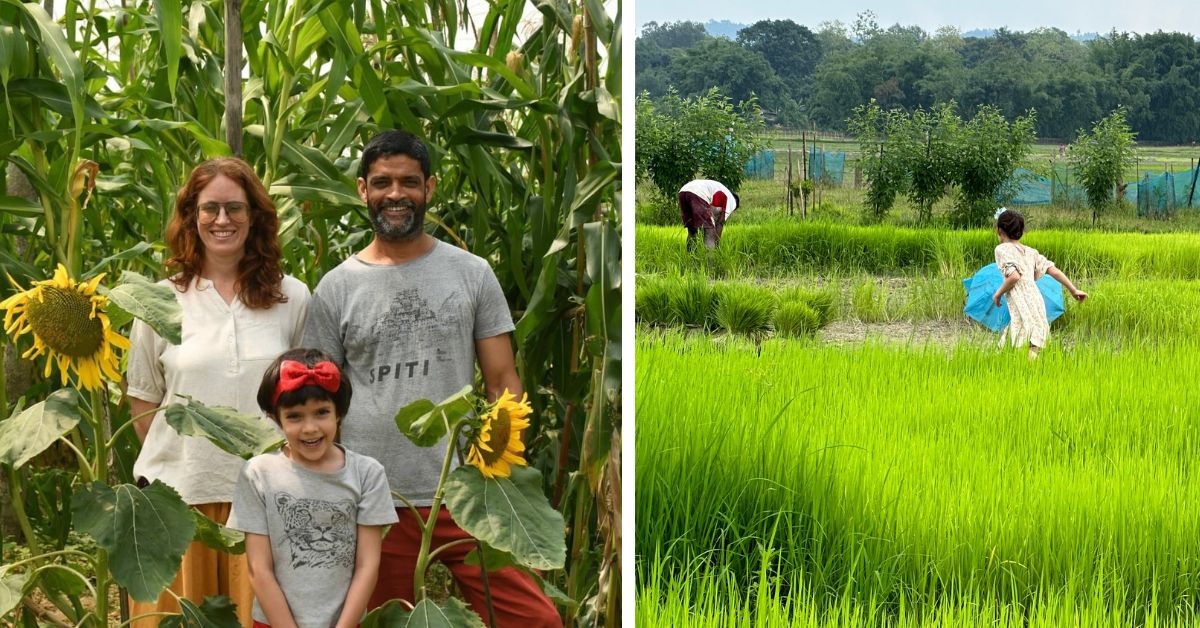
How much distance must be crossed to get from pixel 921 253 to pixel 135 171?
3723 millimetres

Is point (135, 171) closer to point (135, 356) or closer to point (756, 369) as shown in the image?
point (135, 356)

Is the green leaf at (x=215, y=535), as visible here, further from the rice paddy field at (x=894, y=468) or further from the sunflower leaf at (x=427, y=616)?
the rice paddy field at (x=894, y=468)

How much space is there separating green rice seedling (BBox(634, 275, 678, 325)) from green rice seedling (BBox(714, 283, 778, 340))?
0.16 meters

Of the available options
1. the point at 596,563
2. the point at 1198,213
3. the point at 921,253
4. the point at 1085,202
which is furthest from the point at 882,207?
the point at 596,563

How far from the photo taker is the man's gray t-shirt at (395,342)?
4.30 ft

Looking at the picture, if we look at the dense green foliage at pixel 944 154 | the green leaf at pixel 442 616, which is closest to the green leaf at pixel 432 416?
the green leaf at pixel 442 616

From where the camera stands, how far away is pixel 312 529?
3.76 feet

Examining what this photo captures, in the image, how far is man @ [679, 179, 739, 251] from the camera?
10.6 ft

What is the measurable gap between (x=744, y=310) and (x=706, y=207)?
377 millimetres

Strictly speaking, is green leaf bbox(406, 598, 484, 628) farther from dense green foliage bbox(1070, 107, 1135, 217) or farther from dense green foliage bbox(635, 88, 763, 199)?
dense green foliage bbox(1070, 107, 1135, 217)

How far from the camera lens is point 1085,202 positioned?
201 inches

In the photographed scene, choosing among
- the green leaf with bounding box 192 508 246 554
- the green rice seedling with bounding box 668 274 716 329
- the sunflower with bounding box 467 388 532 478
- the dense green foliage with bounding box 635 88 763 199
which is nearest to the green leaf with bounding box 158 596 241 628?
the green leaf with bounding box 192 508 246 554

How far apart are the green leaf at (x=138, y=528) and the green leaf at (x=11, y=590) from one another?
9 centimetres

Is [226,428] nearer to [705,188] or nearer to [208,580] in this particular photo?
[208,580]
